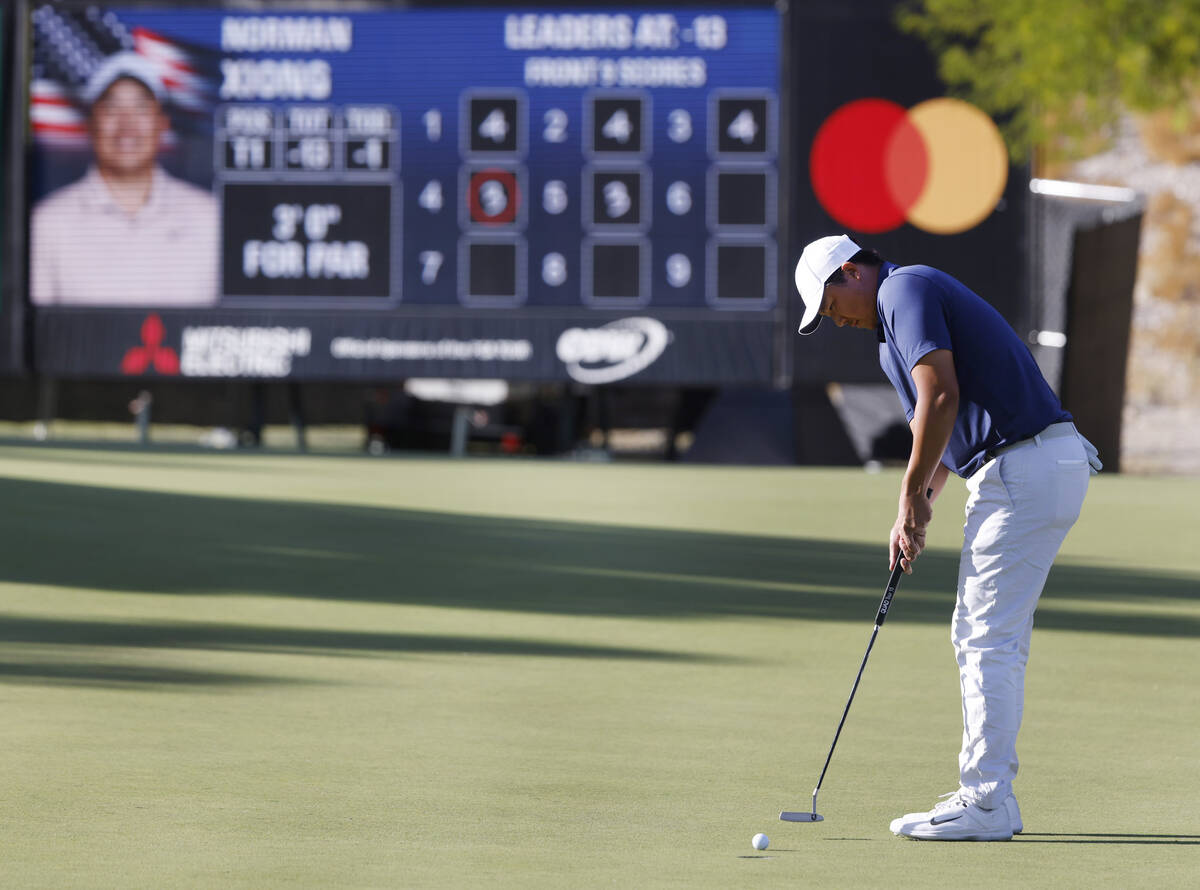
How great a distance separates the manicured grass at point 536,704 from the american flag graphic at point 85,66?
1072 centimetres

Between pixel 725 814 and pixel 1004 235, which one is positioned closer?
pixel 725 814

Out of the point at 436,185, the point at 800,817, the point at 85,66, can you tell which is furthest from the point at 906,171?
the point at 800,817

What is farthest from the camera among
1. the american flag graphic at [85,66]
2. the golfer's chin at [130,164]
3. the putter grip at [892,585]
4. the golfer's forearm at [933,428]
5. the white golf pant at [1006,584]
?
the golfer's chin at [130,164]

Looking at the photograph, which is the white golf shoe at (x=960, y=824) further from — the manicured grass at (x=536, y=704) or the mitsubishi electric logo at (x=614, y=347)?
the mitsubishi electric logo at (x=614, y=347)

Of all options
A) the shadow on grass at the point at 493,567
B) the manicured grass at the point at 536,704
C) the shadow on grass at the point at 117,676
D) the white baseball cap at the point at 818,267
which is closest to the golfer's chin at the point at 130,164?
the shadow on grass at the point at 493,567

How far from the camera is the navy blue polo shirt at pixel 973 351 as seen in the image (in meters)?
5.02

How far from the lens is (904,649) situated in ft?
30.4

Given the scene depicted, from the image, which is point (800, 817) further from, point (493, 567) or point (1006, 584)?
point (493, 567)

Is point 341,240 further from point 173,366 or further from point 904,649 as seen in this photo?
point 904,649

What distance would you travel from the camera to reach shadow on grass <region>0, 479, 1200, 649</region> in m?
11.0

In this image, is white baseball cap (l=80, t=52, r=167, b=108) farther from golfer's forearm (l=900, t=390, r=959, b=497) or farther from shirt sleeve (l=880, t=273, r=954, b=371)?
golfer's forearm (l=900, t=390, r=959, b=497)

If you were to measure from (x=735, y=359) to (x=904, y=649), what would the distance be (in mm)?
16165

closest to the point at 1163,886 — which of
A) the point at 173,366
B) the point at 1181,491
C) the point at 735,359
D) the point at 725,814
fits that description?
the point at 725,814

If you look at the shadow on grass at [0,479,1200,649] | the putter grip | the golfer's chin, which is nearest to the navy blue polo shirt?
the putter grip
